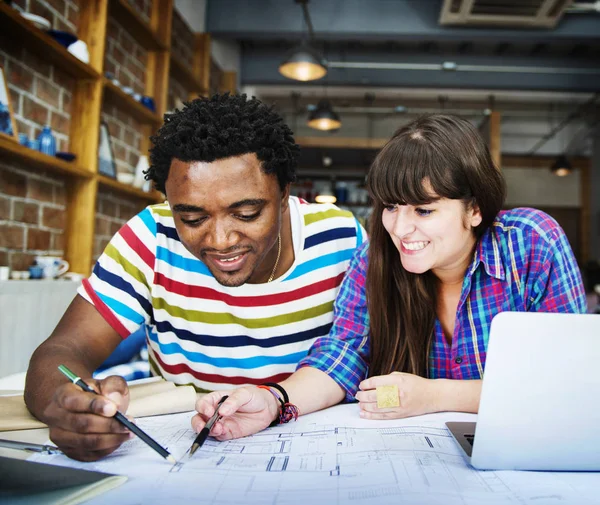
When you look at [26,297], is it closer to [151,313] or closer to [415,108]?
[151,313]

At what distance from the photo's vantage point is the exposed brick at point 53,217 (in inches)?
112

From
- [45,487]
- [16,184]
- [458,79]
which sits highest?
[458,79]

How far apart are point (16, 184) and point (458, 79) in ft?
18.2

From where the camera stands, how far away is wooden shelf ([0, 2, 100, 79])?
89.9 inches

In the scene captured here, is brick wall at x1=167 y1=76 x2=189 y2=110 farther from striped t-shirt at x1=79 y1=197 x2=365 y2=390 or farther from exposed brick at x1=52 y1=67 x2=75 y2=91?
striped t-shirt at x1=79 y1=197 x2=365 y2=390

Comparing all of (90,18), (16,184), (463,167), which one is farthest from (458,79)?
(463,167)

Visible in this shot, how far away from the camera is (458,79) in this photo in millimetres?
6797

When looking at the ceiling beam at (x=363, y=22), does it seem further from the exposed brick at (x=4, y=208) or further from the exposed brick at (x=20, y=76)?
the exposed brick at (x=4, y=208)

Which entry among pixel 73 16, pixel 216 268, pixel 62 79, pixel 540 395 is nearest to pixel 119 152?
pixel 62 79

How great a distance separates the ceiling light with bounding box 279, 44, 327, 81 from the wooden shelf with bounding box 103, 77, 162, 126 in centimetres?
129

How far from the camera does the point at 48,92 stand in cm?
284

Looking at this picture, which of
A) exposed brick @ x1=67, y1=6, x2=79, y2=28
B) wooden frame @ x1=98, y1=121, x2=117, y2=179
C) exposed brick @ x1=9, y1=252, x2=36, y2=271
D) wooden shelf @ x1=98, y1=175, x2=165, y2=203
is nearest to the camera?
exposed brick @ x1=9, y1=252, x2=36, y2=271

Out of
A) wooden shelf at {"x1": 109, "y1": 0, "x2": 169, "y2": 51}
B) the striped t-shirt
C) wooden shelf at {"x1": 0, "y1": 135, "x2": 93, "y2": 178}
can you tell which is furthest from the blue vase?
the striped t-shirt

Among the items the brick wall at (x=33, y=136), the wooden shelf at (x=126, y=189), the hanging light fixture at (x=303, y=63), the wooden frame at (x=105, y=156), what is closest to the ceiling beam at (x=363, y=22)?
the hanging light fixture at (x=303, y=63)
